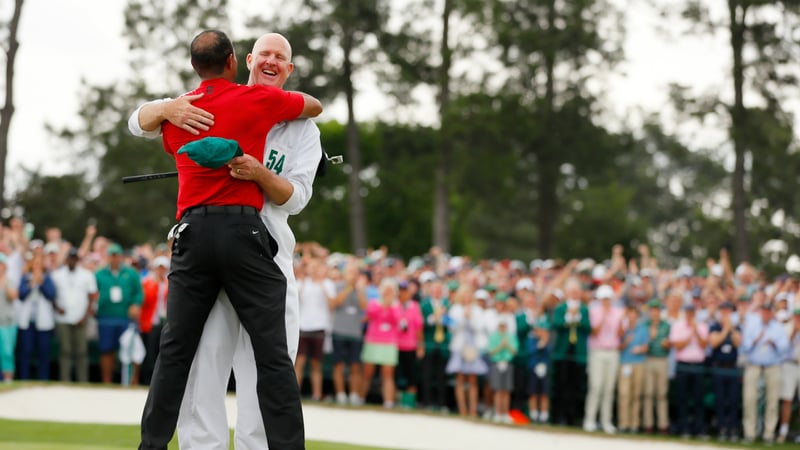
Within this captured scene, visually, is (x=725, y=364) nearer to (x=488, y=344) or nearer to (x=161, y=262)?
(x=488, y=344)

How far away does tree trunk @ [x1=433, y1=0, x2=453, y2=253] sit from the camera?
3425 cm

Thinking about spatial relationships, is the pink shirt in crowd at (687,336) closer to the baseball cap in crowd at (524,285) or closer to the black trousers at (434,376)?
the baseball cap in crowd at (524,285)

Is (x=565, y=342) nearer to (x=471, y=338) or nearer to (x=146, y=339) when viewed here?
(x=471, y=338)

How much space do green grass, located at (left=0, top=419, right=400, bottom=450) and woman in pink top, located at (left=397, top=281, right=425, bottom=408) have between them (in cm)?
596

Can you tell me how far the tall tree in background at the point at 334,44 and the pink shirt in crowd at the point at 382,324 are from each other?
17315 mm

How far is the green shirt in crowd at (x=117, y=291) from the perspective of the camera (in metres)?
Result: 16.6

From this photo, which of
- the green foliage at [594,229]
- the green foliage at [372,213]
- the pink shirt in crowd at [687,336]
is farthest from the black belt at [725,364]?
the green foliage at [594,229]

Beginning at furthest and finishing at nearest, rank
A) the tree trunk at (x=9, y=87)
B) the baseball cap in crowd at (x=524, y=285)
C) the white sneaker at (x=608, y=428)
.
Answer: the tree trunk at (x=9, y=87)
the baseball cap in crowd at (x=524, y=285)
the white sneaker at (x=608, y=428)

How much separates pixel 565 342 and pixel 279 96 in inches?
484

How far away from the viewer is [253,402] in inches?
229

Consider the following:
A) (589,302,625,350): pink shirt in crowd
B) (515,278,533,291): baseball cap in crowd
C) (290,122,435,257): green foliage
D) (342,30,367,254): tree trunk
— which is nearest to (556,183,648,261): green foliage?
(290,122,435,257): green foliage

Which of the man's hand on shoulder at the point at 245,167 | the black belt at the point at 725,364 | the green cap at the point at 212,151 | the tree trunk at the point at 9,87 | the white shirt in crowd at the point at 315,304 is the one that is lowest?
the black belt at the point at 725,364

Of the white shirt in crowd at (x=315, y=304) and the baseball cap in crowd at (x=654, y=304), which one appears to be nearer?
the white shirt in crowd at (x=315, y=304)

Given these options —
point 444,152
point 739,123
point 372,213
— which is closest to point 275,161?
point 739,123
